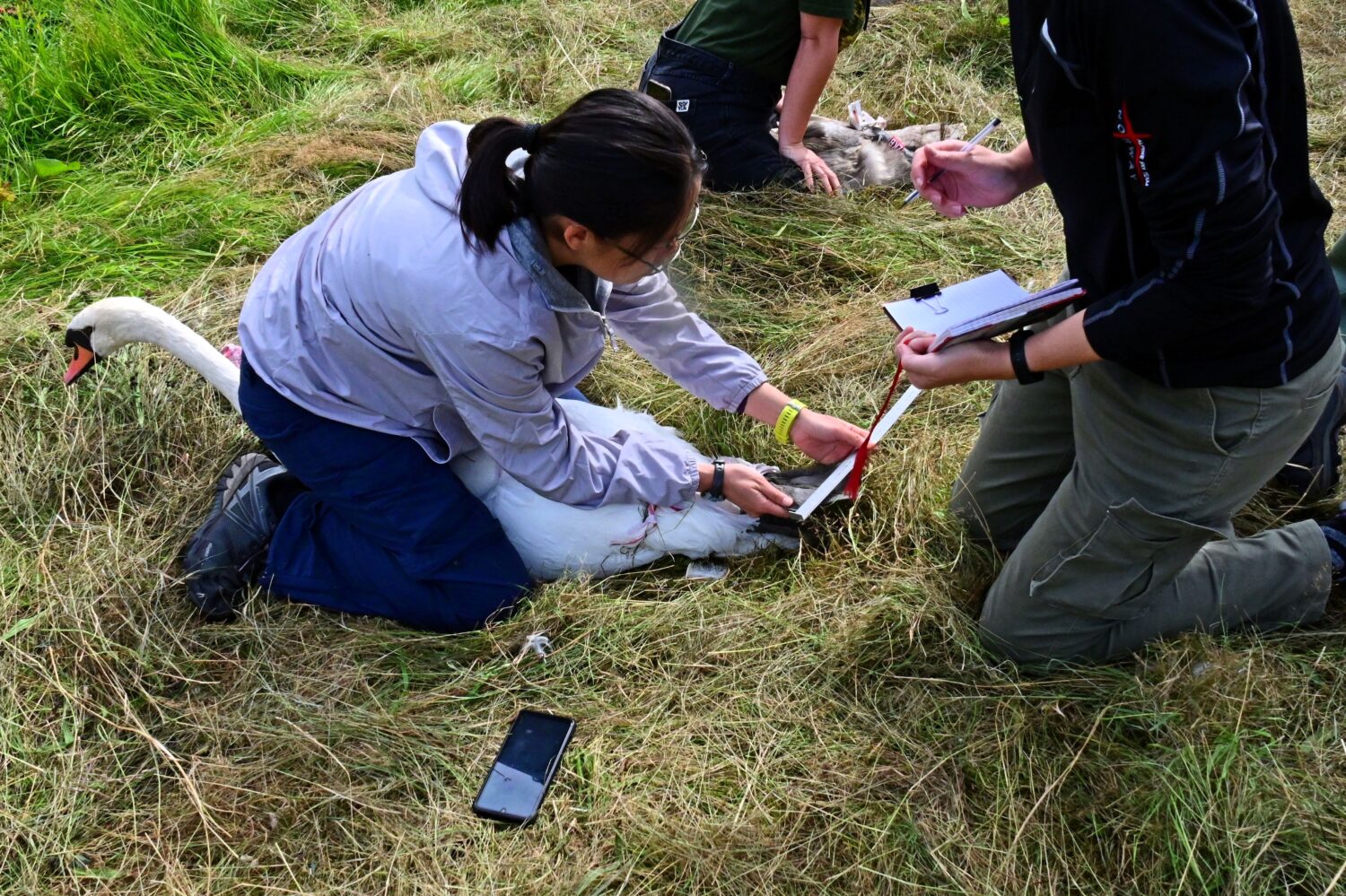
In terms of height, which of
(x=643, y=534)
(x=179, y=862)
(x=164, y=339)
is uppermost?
(x=164, y=339)

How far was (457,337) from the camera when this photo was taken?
2.16m

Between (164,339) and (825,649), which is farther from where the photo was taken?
(164,339)

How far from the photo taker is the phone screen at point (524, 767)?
2.19 meters

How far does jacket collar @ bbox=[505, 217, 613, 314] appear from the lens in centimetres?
211

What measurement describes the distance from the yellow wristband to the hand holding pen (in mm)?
644

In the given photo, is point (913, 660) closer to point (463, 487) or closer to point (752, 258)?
point (463, 487)

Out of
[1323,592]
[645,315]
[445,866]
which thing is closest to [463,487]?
[645,315]

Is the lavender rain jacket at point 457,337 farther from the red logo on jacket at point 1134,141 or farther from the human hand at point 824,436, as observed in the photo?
the red logo on jacket at point 1134,141

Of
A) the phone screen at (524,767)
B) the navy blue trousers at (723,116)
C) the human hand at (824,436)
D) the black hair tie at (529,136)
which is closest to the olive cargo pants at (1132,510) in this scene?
the human hand at (824,436)

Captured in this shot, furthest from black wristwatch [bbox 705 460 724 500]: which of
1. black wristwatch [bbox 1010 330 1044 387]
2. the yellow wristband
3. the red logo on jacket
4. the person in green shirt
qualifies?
the person in green shirt

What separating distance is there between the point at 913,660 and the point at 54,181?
13.1ft

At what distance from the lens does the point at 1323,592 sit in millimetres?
2365

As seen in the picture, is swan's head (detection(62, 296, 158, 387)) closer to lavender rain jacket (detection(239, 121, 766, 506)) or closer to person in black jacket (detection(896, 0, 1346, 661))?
lavender rain jacket (detection(239, 121, 766, 506))

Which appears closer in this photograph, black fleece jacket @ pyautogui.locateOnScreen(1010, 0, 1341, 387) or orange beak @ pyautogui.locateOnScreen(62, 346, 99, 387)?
black fleece jacket @ pyautogui.locateOnScreen(1010, 0, 1341, 387)
